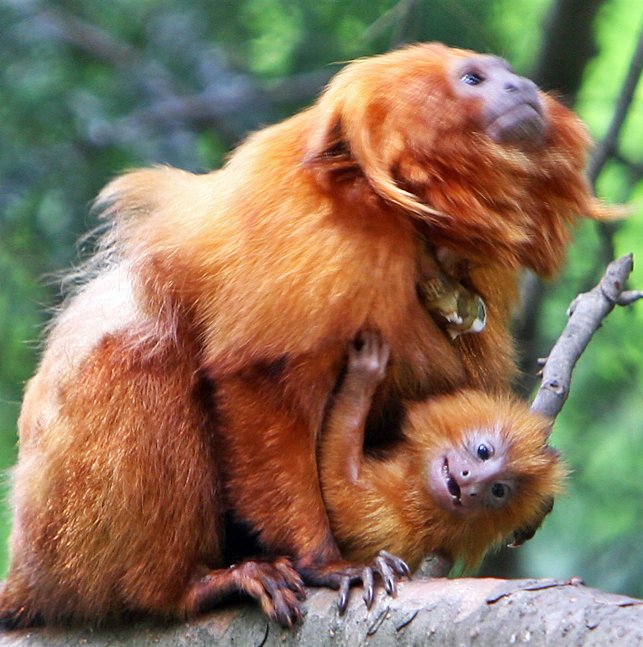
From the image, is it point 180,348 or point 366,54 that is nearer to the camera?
point 180,348

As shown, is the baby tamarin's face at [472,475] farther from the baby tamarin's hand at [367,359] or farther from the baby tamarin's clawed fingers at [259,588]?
the baby tamarin's clawed fingers at [259,588]

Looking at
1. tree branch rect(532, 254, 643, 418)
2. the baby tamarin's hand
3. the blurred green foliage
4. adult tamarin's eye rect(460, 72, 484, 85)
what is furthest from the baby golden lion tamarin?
the blurred green foliage

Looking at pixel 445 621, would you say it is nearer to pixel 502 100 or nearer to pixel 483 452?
pixel 483 452

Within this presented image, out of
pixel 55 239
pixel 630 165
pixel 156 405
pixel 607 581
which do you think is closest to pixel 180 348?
pixel 156 405

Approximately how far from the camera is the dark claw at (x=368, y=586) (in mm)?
3312

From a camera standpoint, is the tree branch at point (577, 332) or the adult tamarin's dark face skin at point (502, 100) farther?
the tree branch at point (577, 332)

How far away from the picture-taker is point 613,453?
23.8ft

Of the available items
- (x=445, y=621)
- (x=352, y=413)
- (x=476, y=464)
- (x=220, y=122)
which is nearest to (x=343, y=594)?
(x=445, y=621)

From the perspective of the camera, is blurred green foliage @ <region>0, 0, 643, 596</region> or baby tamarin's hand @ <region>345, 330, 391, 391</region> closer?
baby tamarin's hand @ <region>345, 330, 391, 391</region>

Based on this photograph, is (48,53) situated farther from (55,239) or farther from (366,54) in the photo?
(366,54)

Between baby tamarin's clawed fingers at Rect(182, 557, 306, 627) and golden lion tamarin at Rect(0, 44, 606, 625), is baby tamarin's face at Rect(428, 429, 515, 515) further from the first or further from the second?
baby tamarin's clawed fingers at Rect(182, 557, 306, 627)

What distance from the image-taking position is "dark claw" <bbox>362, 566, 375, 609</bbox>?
331cm

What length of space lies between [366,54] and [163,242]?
330cm

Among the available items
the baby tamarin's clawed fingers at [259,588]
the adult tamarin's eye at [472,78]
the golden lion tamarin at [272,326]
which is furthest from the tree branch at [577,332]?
the baby tamarin's clawed fingers at [259,588]
